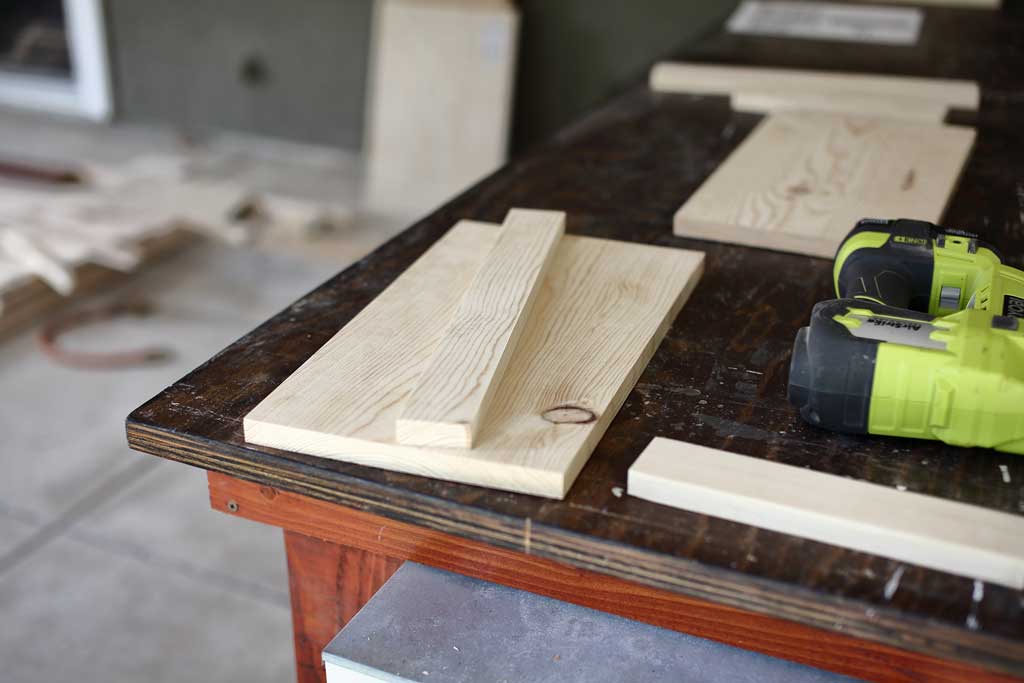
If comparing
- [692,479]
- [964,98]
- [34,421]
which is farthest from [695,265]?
[34,421]

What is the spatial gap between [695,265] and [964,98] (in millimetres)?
1099

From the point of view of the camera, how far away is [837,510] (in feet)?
2.77

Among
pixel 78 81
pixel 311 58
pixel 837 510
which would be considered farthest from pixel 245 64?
pixel 837 510

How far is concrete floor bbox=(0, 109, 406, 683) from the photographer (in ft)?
Result: 6.78

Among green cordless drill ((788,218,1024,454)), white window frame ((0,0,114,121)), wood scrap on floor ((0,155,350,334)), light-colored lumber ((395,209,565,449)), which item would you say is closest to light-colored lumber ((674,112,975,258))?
light-colored lumber ((395,209,565,449))

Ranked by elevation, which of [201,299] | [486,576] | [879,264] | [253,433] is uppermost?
[879,264]

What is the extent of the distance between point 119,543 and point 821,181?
1782 millimetres

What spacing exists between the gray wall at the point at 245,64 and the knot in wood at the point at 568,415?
396cm

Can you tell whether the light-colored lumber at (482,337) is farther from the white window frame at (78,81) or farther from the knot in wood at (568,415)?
the white window frame at (78,81)

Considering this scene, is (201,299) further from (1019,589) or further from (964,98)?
(1019,589)

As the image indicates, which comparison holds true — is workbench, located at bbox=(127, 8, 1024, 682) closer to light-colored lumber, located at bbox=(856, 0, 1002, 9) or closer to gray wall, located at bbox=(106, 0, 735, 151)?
light-colored lumber, located at bbox=(856, 0, 1002, 9)

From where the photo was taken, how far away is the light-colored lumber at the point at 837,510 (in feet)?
2.62

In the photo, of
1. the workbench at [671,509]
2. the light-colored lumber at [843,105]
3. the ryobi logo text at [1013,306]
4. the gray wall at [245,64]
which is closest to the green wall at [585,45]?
the gray wall at [245,64]

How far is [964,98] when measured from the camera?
2.08 metres
